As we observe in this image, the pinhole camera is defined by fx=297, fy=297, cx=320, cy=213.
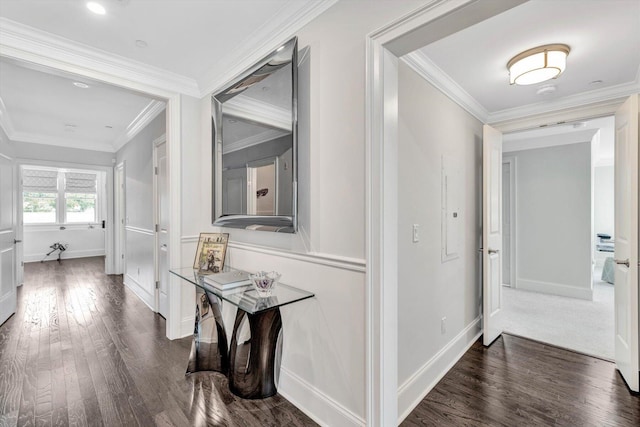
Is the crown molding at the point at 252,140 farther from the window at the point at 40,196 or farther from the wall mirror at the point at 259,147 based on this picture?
the window at the point at 40,196

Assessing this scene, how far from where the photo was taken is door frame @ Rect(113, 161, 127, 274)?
551 centimetres

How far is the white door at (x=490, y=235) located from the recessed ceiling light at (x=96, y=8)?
10.5 ft

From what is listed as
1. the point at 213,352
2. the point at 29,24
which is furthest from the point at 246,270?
the point at 29,24

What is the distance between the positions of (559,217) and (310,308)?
15.1ft

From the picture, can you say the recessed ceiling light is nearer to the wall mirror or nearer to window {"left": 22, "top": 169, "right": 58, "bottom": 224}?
the wall mirror

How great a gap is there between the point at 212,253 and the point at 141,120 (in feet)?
8.93

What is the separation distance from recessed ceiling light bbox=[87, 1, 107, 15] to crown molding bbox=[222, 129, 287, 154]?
3.68 ft

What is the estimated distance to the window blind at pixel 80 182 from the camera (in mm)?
7750

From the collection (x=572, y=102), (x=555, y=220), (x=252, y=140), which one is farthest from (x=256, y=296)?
(x=555, y=220)

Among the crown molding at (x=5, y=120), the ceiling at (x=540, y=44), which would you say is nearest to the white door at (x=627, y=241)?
the ceiling at (x=540, y=44)

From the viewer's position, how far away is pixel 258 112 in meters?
2.21

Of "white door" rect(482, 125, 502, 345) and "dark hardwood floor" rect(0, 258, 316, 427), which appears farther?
"white door" rect(482, 125, 502, 345)

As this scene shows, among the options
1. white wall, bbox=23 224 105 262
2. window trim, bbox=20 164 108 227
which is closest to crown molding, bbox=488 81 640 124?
window trim, bbox=20 164 108 227

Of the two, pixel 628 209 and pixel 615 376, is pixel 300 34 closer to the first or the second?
pixel 628 209
